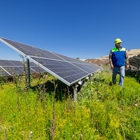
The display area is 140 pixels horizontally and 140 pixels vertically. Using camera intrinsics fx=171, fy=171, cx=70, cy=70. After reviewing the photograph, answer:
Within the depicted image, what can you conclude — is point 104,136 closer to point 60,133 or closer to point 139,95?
point 60,133

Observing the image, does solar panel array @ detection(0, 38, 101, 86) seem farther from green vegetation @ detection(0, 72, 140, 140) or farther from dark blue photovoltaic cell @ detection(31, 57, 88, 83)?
green vegetation @ detection(0, 72, 140, 140)

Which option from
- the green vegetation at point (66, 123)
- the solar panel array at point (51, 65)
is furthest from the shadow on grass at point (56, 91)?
the solar panel array at point (51, 65)

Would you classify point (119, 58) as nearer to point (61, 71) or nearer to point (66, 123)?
point (61, 71)

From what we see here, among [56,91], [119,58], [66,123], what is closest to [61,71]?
[56,91]

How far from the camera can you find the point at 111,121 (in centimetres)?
353

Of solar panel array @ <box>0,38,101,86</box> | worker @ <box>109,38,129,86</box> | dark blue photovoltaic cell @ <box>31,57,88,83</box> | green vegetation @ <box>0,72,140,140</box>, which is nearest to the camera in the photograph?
green vegetation @ <box>0,72,140,140</box>

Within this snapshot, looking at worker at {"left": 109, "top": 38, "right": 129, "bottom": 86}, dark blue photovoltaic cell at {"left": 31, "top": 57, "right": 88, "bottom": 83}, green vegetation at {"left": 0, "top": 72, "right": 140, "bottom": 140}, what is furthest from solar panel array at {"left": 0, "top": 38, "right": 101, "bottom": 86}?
worker at {"left": 109, "top": 38, "right": 129, "bottom": 86}

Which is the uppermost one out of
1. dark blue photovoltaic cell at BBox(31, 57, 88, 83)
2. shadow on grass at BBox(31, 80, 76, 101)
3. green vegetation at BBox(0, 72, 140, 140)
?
dark blue photovoltaic cell at BBox(31, 57, 88, 83)

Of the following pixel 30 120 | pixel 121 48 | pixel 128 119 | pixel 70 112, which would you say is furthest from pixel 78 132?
Answer: pixel 121 48

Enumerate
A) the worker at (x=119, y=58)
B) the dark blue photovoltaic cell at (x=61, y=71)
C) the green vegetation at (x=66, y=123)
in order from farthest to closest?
1. the worker at (x=119, y=58)
2. the dark blue photovoltaic cell at (x=61, y=71)
3. the green vegetation at (x=66, y=123)

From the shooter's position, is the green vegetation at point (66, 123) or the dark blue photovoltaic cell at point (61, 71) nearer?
the green vegetation at point (66, 123)

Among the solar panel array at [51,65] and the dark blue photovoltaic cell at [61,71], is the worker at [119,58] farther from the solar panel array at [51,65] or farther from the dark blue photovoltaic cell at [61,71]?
the dark blue photovoltaic cell at [61,71]

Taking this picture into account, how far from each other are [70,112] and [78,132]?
0.70m

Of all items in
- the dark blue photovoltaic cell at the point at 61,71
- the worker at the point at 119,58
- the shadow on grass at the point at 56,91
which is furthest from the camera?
the worker at the point at 119,58
